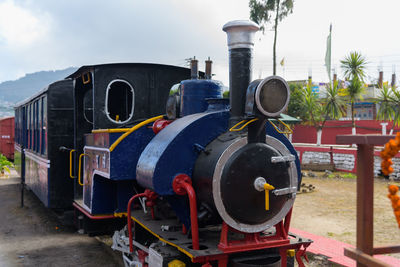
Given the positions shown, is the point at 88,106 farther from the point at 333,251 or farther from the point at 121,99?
the point at 333,251

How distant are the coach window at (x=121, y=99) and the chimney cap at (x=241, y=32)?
2.18 metres

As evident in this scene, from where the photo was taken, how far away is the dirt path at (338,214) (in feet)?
23.5

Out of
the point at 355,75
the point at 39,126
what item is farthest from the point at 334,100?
the point at 39,126

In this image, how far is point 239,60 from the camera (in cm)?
379

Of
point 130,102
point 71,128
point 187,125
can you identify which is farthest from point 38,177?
point 187,125

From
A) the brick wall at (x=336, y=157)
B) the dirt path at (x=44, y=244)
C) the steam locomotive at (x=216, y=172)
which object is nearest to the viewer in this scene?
the steam locomotive at (x=216, y=172)

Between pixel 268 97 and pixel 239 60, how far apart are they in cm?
50

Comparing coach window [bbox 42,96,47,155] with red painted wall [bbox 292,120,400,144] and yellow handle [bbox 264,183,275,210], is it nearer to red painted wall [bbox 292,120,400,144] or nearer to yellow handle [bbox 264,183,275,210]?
yellow handle [bbox 264,183,275,210]

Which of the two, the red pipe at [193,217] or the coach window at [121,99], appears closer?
the red pipe at [193,217]

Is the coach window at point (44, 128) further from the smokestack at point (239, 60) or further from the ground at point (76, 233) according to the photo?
the smokestack at point (239, 60)

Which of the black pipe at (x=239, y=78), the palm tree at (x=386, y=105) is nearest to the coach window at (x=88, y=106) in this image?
the black pipe at (x=239, y=78)

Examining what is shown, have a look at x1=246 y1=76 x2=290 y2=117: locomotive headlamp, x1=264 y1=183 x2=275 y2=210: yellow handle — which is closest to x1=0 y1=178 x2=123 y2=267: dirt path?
x1=264 y1=183 x2=275 y2=210: yellow handle

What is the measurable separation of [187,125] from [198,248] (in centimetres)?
109

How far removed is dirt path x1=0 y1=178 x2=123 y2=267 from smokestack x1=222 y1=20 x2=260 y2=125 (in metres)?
3.25
